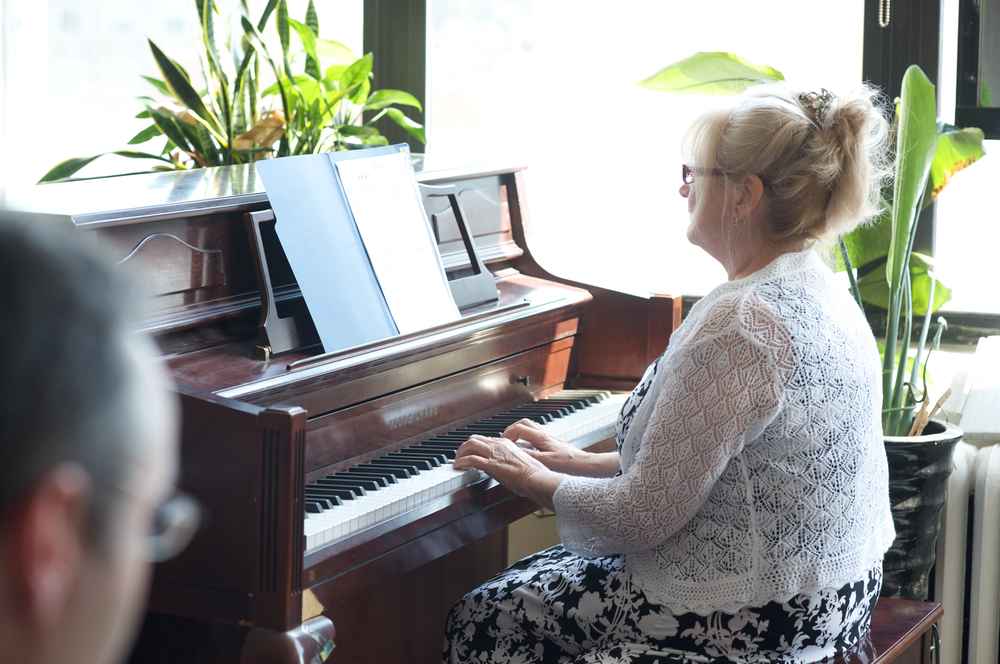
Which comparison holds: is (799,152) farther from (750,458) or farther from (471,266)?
(471,266)

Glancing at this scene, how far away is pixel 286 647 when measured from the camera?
1.67 m

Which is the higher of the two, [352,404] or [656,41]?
[656,41]

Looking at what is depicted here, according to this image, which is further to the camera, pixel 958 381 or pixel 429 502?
pixel 958 381

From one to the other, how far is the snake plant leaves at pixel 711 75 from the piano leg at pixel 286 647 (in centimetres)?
160

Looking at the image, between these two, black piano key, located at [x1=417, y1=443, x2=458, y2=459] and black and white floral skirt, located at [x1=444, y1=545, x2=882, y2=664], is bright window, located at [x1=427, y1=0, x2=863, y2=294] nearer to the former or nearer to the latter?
black piano key, located at [x1=417, y1=443, x2=458, y2=459]

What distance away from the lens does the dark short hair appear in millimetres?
398

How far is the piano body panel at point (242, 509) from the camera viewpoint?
1.66m

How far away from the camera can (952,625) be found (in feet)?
8.99

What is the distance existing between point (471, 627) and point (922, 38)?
74.1 inches

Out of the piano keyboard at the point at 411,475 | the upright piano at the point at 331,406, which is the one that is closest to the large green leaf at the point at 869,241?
the upright piano at the point at 331,406

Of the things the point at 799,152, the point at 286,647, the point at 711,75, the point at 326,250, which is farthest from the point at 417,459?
the point at 711,75

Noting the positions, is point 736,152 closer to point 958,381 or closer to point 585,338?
point 585,338

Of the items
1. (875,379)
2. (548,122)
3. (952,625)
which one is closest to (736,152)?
(875,379)

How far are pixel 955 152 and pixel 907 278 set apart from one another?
0.93 ft
